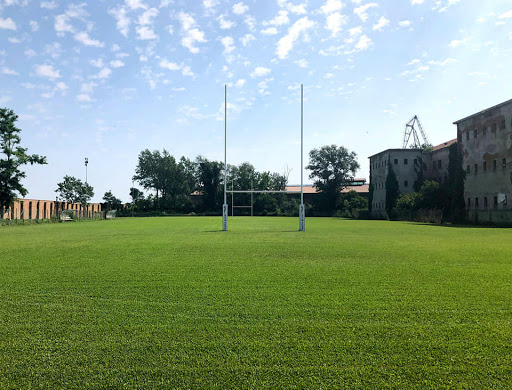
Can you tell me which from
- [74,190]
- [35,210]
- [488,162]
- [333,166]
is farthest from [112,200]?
[488,162]

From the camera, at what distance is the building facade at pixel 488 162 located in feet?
106

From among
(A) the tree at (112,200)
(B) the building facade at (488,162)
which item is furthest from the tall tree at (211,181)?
(B) the building facade at (488,162)

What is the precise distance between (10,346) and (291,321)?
8.93 feet

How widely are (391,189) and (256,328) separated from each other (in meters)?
52.8

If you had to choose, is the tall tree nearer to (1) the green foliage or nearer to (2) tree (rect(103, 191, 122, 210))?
(2) tree (rect(103, 191, 122, 210))

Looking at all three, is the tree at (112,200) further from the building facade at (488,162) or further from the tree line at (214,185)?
the building facade at (488,162)

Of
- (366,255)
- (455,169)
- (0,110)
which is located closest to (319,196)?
(455,169)

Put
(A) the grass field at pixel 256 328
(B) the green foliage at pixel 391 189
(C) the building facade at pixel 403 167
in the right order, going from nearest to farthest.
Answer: (A) the grass field at pixel 256 328
(B) the green foliage at pixel 391 189
(C) the building facade at pixel 403 167

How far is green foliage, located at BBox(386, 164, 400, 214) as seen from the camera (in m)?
52.7

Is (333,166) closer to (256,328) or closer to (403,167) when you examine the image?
(403,167)

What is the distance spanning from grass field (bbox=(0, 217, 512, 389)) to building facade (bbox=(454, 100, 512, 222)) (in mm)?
29298

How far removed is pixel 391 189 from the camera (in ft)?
174

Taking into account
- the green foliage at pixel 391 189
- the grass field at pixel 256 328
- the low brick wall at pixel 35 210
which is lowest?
the grass field at pixel 256 328

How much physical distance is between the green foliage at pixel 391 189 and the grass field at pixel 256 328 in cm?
4758
